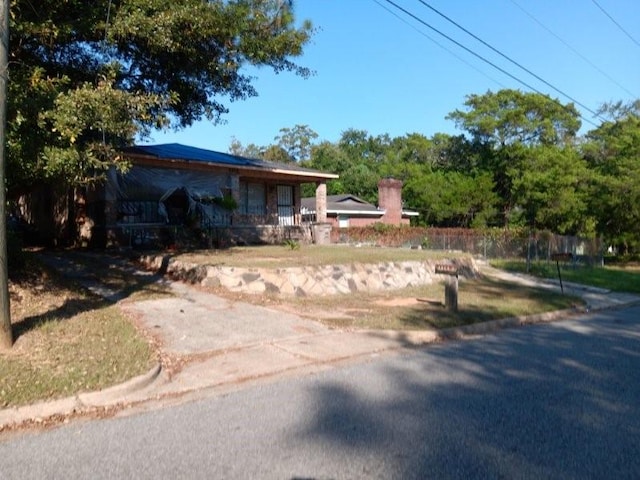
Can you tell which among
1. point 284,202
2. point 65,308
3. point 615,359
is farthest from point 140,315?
point 284,202

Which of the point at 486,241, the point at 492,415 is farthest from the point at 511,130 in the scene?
the point at 492,415

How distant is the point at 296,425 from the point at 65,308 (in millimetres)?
5539

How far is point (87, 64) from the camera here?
12086mm

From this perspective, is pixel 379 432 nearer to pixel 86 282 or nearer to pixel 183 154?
pixel 86 282

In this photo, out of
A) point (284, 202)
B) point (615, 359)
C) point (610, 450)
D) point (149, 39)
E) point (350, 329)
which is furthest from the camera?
point (284, 202)

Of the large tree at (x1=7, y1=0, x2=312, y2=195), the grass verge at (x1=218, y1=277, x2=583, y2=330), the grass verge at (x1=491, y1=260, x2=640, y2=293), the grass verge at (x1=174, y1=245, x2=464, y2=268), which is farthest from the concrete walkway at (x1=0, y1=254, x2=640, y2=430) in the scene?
the grass verge at (x1=491, y1=260, x2=640, y2=293)

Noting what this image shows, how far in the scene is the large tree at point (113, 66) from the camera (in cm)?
→ 845

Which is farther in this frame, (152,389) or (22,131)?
(22,131)

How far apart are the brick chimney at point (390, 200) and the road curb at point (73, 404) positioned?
38.8 metres

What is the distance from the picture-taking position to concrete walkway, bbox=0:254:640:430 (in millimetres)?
5695

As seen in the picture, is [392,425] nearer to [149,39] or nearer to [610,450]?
[610,450]

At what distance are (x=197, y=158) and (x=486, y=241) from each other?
1596 cm

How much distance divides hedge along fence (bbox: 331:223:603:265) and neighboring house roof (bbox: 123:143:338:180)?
7.05 meters

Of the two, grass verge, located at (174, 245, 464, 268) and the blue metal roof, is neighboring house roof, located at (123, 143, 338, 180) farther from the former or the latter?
grass verge, located at (174, 245, 464, 268)
